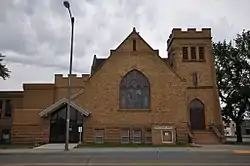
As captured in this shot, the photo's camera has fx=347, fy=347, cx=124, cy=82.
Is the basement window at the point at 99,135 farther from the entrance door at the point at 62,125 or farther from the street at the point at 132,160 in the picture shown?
the street at the point at 132,160

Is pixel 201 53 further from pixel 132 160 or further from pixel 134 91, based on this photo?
pixel 132 160

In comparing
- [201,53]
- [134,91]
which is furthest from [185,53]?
Result: [134,91]

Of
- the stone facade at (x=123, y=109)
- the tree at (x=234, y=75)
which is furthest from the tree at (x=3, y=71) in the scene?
the tree at (x=234, y=75)

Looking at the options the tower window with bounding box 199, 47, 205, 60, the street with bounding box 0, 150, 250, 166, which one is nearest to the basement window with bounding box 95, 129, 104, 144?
the tower window with bounding box 199, 47, 205, 60

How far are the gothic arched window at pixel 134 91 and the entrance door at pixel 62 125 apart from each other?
5.13 meters

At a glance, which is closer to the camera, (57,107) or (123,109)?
(57,107)

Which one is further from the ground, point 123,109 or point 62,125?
point 123,109

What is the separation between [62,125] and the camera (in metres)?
37.4

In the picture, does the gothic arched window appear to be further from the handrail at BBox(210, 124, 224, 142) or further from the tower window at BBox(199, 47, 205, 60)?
the tower window at BBox(199, 47, 205, 60)

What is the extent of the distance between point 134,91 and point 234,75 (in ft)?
61.0

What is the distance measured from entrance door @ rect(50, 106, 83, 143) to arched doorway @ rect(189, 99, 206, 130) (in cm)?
1531

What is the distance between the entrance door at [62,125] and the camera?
1462 inches

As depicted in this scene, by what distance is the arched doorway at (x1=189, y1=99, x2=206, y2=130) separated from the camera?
44625 mm

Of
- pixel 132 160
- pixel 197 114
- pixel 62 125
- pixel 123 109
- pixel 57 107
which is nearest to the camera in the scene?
pixel 132 160
